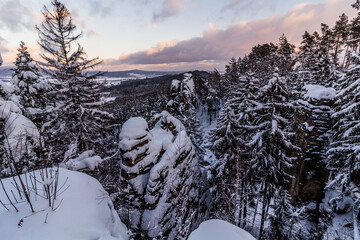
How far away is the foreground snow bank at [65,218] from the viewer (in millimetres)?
3375

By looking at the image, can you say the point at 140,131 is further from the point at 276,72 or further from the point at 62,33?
the point at 276,72

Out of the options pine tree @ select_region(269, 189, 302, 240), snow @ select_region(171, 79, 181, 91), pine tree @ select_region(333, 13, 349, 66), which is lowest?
pine tree @ select_region(269, 189, 302, 240)

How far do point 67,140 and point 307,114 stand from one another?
21637 mm

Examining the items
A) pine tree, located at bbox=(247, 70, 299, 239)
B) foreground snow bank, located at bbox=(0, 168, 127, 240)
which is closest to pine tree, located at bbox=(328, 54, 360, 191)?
pine tree, located at bbox=(247, 70, 299, 239)

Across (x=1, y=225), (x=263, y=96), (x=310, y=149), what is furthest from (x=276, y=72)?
(x=1, y=225)

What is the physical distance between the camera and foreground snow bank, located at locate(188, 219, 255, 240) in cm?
353

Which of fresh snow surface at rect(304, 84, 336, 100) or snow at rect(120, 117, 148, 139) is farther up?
fresh snow surface at rect(304, 84, 336, 100)

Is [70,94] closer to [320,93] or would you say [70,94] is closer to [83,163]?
[83,163]

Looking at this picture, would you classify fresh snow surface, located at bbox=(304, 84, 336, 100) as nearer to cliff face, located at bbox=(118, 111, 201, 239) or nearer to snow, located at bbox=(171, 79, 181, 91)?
snow, located at bbox=(171, 79, 181, 91)

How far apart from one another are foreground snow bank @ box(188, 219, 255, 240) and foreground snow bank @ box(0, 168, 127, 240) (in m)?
2.13

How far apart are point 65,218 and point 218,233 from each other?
3453mm

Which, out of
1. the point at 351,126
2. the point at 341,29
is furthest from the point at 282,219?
the point at 341,29

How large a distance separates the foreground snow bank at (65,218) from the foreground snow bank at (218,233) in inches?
84.0

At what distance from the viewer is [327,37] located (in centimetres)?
4409
